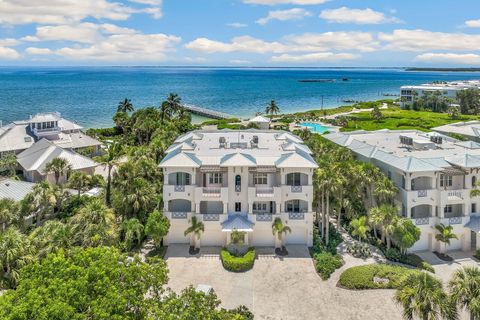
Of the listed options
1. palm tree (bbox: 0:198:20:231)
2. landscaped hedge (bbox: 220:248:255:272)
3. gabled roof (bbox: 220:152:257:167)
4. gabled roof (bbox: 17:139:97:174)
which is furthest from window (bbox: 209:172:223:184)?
gabled roof (bbox: 17:139:97:174)

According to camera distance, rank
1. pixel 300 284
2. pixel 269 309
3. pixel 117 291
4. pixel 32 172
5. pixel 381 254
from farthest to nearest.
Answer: pixel 32 172
pixel 381 254
pixel 300 284
pixel 269 309
pixel 117 291

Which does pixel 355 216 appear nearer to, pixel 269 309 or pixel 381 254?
pixel 381 254

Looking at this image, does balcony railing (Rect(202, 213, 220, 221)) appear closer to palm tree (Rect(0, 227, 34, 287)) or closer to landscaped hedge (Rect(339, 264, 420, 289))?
landscaped hedge (Rect(339, 264, 420, 289))

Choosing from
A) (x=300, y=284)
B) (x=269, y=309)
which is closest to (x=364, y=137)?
(x=300, y=284)

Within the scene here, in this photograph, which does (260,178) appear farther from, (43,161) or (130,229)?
(43,161)

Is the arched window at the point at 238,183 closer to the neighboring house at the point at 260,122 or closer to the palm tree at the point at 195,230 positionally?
the palm tree at the point at 195,230

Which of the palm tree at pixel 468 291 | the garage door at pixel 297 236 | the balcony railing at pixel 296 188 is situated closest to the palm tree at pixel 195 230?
the garage door at pixel 297 236

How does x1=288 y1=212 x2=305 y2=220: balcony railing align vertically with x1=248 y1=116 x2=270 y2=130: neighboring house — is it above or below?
below
